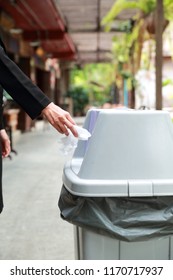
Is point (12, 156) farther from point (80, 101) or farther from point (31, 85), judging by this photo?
point (80, 101)

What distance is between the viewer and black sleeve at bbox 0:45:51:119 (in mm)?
1994

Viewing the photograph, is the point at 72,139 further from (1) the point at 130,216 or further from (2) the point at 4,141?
(2) the point at 4,141

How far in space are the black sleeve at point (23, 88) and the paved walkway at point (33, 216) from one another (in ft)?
1.02

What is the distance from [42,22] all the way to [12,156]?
489cm

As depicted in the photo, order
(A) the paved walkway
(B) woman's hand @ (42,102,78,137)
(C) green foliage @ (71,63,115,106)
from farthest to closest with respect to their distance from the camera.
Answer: (C) green foliage @ (71,63,115,106), (A) the paved walkway, (B) woman's hand @ (42,102,78,137)

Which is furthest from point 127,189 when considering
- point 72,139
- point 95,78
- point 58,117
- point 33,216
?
point 95,78

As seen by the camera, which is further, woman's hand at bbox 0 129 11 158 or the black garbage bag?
woman's hand at bbox 0 129 11 158

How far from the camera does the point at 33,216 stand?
5035mm

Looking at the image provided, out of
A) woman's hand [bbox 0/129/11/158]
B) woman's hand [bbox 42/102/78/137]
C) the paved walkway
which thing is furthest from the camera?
→ the paved walkway

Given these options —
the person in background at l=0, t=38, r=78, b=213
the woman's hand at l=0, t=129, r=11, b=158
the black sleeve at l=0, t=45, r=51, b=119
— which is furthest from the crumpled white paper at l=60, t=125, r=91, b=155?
the woman's hand at l=0, t=129, r=11, b=158

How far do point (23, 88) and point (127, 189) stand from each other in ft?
2.14

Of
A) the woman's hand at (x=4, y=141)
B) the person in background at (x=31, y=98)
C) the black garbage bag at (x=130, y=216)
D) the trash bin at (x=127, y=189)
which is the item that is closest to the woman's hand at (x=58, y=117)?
the person in background at (x=31, y=98)

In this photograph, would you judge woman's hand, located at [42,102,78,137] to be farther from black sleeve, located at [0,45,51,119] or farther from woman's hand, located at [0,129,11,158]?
woman's hand, located at [0,129,11,158]

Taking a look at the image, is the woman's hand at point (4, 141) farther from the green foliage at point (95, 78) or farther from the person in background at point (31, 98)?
the green foliage at point (95, 78)
